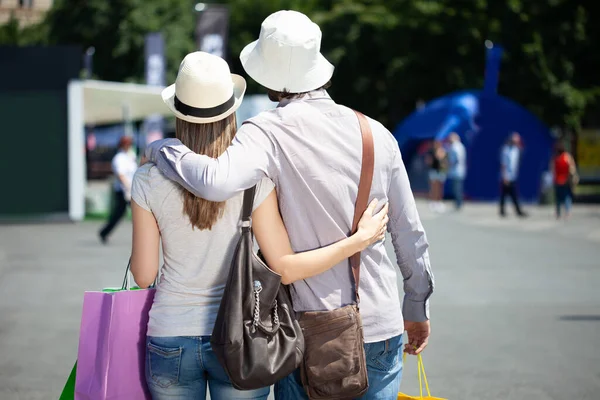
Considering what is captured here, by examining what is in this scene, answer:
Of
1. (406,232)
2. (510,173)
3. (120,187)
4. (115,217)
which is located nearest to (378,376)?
(406,232)

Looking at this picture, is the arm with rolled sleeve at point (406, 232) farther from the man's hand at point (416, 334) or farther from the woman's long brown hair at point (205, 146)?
the woman's long brown hair at point (205, 146)

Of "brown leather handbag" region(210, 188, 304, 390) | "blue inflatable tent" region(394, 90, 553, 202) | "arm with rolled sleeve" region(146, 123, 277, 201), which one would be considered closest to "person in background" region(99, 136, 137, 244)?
"arm with rolled sleeve" region(146, 123, 277, 201)

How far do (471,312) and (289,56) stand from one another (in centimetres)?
631

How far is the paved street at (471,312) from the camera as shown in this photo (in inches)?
240

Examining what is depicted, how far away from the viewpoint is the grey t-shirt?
273 cm

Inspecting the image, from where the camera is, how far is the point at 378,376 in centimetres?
280

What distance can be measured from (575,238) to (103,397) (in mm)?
14313

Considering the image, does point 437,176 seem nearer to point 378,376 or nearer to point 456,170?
point 456,170

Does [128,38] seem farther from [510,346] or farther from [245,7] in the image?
[510,346]

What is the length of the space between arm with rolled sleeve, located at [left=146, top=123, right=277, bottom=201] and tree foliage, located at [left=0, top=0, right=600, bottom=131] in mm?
32970

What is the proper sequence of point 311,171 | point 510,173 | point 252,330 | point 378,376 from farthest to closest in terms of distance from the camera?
point 510,173, point 378,376, point 311,171, point 252,330

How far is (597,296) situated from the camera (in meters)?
9.65

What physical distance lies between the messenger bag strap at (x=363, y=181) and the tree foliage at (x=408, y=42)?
1292 inches

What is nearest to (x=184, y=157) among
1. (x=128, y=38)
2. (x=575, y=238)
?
(x=575, y=238)
